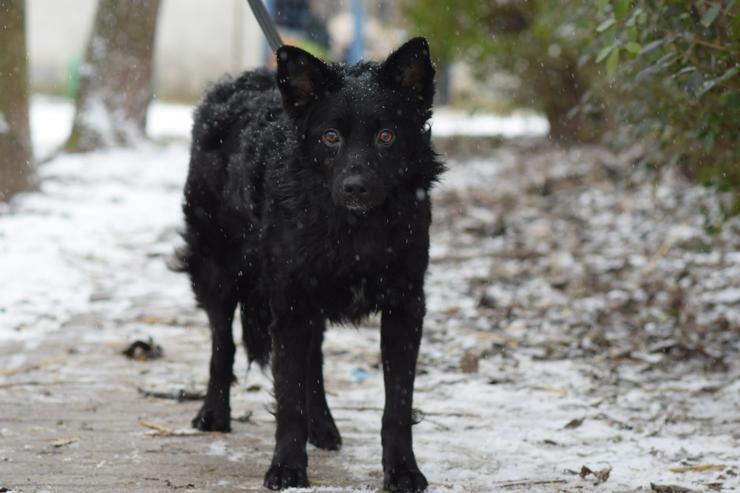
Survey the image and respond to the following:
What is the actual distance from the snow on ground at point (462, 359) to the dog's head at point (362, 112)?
1086 mm

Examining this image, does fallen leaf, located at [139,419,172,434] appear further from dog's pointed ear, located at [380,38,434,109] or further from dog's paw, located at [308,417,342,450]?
dog's pointed ear, located at [380,38,434,109]

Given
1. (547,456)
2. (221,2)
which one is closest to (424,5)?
(221,2)

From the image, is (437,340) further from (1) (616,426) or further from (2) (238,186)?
(2) (238,186)

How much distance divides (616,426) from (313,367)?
1.50 m

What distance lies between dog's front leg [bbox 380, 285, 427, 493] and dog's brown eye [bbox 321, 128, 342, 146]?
2.17 ft

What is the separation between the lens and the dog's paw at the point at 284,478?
4156 millimetres

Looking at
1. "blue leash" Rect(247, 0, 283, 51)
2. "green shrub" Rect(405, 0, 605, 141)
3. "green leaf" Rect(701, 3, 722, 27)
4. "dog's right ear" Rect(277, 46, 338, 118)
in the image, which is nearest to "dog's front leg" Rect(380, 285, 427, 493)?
"dog's right ear" Rect(277, 46, 338, 118)

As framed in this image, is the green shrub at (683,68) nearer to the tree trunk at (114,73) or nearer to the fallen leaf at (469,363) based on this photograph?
the fallen leaf at (469,363)

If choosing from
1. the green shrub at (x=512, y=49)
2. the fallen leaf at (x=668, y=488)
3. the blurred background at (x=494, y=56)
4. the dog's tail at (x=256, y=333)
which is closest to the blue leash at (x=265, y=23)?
the blurred background at (x=494, y=56)

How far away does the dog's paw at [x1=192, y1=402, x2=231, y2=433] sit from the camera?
5027mm

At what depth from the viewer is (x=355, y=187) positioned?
153 inches

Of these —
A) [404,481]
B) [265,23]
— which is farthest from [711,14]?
[404,481]

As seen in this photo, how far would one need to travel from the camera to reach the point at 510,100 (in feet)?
58.3

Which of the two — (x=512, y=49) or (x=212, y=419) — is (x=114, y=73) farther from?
(x=212, y=419)
